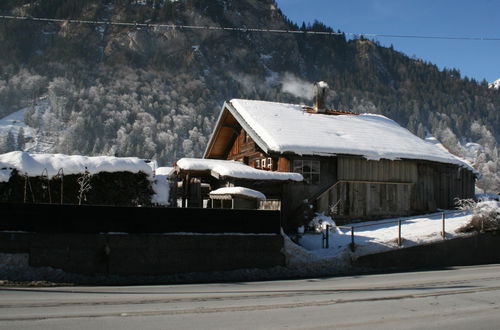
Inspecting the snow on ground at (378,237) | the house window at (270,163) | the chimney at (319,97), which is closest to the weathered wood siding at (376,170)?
the snow on ground at (378,237)

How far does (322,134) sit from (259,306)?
60.7ft

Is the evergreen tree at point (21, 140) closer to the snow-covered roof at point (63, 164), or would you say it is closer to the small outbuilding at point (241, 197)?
the snow-covered roof at point (63, 164)

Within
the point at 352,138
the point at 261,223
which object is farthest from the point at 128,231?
the point at 352,138

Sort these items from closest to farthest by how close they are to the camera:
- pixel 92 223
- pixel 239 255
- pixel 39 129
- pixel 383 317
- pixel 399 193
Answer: pixel 383 317
pixel 92 223
pixel 239 255
pixel 399 193
pixel 39 129

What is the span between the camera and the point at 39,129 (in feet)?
607

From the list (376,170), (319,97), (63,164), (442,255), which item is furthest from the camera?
(319,97)

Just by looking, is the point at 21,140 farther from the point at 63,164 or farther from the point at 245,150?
the point at 63,164

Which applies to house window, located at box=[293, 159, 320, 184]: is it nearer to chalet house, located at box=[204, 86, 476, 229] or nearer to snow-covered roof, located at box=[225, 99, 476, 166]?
chalet house, located at box=[204, 86, 476, 229]

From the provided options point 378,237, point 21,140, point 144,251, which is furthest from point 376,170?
point 21,140

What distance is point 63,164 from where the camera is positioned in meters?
17.5

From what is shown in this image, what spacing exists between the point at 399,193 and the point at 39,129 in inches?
7074

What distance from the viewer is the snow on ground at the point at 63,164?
1664cm

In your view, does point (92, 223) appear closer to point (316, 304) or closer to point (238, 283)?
point (238, 283)

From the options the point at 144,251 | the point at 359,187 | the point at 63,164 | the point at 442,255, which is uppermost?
the point at 63,164
